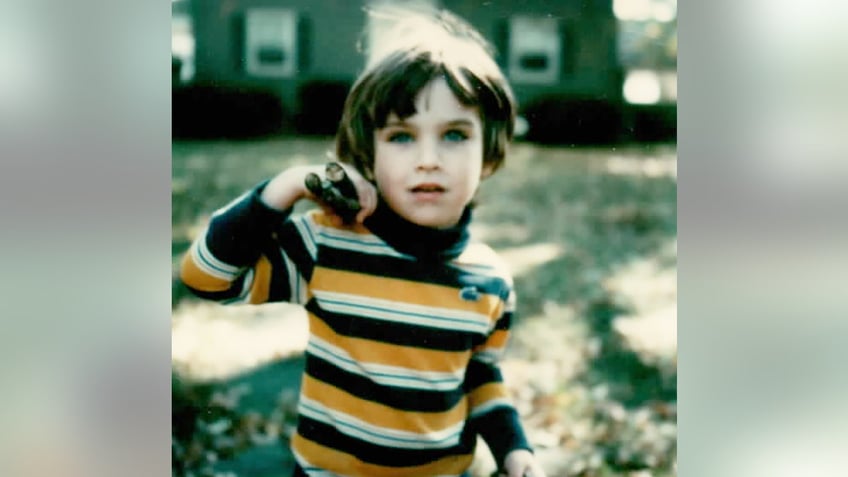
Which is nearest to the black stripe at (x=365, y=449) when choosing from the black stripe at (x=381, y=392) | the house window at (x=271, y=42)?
the black stripe at (x=381, y=392)

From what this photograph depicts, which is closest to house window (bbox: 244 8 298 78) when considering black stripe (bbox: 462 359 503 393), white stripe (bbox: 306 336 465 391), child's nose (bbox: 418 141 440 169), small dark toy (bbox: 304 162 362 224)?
small dark toy (bbox: 304 162 362 224)

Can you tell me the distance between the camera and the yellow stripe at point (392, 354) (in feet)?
8.80

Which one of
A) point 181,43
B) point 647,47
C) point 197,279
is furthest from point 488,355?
point 181,43

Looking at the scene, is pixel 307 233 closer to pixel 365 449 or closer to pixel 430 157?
pixel 430 157

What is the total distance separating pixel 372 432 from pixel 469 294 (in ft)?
1.60

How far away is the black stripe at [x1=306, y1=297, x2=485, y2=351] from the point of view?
2.68 meters

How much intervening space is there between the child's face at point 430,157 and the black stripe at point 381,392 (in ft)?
1.59

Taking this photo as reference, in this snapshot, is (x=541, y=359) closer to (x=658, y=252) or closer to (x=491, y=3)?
(x=658, y=252)

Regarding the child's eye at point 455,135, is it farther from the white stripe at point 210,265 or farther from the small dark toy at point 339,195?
the white stripe at point 210,265

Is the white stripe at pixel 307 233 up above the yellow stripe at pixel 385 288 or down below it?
above
